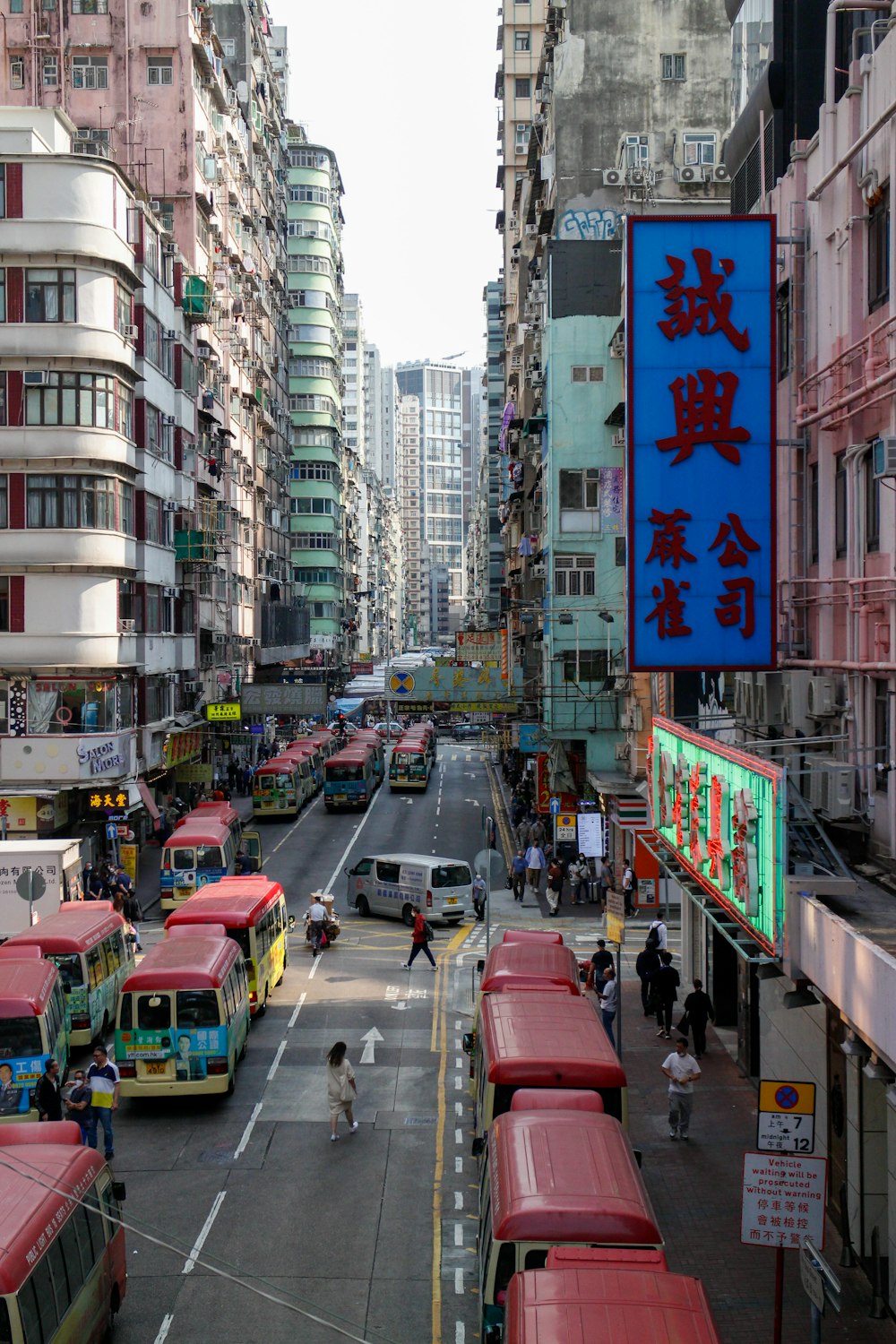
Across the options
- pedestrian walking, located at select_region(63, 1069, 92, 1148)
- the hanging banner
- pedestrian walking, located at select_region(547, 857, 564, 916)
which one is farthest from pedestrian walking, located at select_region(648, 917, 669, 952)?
pedestrian walking, located at select_region(63, 1069, 92, 1148)

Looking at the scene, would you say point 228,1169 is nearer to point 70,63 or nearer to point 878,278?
point 878,278

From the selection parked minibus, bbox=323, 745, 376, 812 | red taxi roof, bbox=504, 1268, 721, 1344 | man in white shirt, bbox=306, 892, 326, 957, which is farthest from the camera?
parked minibus, bbox=323, 745, 376, 812

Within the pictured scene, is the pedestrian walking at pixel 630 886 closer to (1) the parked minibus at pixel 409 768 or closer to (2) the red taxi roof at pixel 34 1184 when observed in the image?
(2) the red taxi roof at pixel 34 1184

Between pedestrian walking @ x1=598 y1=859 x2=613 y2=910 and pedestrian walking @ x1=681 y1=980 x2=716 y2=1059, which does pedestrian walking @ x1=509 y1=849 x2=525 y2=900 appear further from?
pedestrian walking @ x1=681 y1=980 x2=716 y2=1059

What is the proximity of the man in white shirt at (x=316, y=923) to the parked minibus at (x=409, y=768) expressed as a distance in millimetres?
33898

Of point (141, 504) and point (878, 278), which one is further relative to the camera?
point (141, 504)

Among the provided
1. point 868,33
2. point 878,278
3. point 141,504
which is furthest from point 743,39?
point 141,504

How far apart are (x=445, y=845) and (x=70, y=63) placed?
3225 cm

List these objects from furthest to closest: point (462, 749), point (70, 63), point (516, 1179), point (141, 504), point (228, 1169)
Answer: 1. point (462, 749)
2. point (70, 63)
3. point (141, 504)
4. point (228, 1169)
5. point (516, 1179)

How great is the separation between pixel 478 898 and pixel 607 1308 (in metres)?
26.5

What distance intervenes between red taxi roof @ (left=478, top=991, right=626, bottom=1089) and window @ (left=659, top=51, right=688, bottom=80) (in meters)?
39.8

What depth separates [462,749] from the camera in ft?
339

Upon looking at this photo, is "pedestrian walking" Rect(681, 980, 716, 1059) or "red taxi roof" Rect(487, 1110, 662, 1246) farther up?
"red taxi roof" Rect(487, 1110, 662, 1246)

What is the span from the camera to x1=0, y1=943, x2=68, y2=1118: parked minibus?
742 inches
